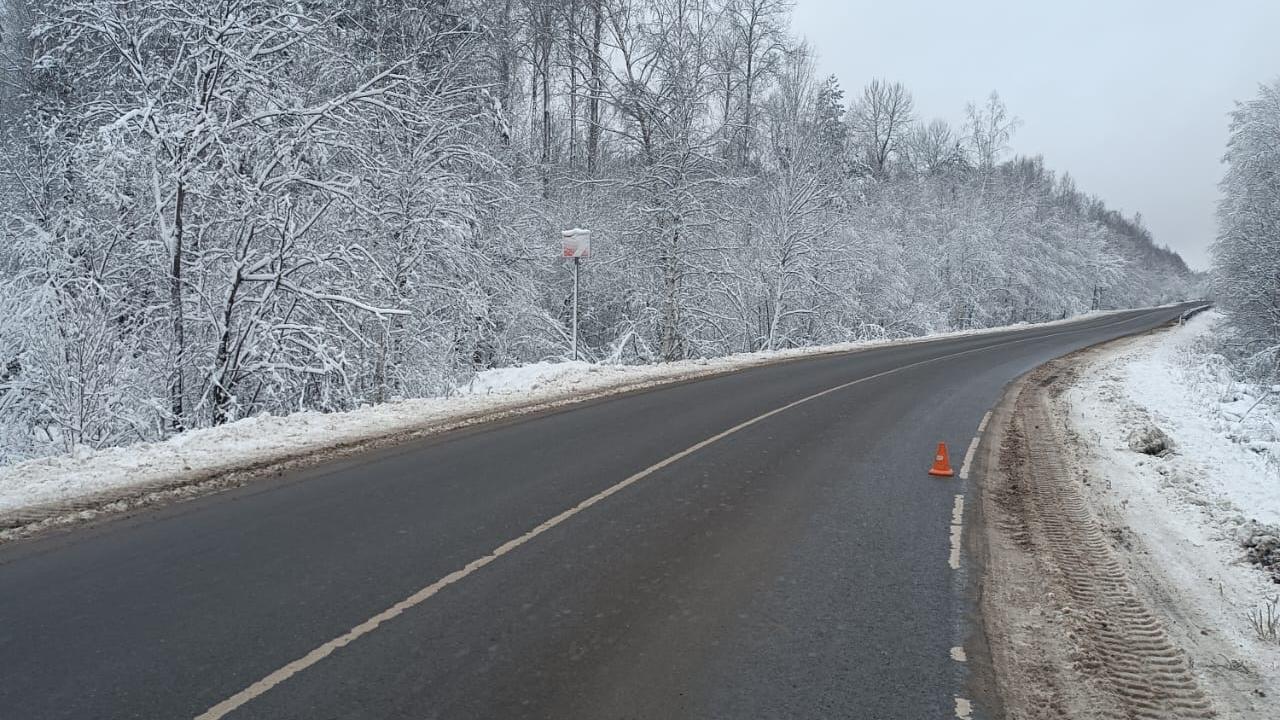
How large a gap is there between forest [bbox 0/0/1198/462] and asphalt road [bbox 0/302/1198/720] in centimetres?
629

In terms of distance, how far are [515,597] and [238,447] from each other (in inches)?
229

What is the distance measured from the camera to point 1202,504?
22.0 feet

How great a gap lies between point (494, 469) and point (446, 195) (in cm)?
1159

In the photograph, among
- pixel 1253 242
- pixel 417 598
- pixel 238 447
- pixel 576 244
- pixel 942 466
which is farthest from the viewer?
pixel 1253 242

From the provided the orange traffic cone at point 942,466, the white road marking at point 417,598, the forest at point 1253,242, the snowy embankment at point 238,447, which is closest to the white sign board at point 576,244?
the snowy embankment at point 238,447

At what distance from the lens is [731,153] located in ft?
88.6

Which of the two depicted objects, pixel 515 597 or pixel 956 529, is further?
A: pixel 956 529

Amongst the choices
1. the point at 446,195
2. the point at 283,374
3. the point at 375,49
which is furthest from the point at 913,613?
the point at 375,49

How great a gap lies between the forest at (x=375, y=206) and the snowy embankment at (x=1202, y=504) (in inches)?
427

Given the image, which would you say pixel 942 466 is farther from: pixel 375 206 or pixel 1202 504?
pixel 375 206

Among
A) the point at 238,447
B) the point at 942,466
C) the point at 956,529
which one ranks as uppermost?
the point at 238,447

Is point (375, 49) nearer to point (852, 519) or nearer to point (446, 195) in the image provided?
point (446, 195)

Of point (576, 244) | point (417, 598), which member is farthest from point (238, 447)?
point (576, 244)

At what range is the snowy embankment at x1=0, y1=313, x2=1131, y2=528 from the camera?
6645 millimetres
